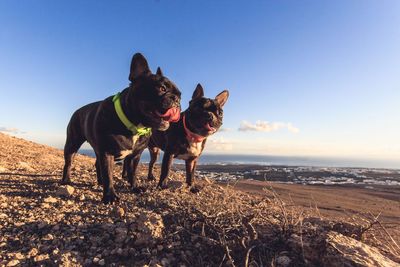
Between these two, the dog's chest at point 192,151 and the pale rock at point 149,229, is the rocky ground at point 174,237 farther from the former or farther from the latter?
the dog's chest at point 192,151

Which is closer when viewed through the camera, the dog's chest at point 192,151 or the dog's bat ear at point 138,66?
the dog's bat ear at point 138,66

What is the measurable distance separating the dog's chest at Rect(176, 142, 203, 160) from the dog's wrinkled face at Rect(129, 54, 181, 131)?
145 cm

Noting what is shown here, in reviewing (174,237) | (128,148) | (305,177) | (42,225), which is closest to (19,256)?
(42,225)

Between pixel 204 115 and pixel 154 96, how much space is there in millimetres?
1572

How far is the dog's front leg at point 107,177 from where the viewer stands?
4.69 meters

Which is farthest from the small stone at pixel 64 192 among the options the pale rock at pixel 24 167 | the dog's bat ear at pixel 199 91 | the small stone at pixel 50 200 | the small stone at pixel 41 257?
the dog's bat ear at pixel 199 91

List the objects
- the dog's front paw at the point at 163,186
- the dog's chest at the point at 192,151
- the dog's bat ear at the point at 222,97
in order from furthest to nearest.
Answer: the dog's bat ear at the point at 222,97, the dog's chest at the point at 192,151, the dog's front paw at the point at 163,186

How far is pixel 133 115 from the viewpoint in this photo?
481 cm

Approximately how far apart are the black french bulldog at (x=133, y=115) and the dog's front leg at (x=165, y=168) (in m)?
0.98

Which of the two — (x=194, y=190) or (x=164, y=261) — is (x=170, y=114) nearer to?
(x=194, y=190)

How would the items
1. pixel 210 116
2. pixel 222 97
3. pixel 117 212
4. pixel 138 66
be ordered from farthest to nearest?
pixel 222 97, pixel 210 116, pixel 138 66, pixel 117 212

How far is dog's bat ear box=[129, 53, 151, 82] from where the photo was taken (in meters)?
5.00

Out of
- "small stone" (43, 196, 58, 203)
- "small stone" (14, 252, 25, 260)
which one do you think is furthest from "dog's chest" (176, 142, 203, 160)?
"small stone" (14, 252, 25, 260)

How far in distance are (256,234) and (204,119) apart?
3.11 meters
